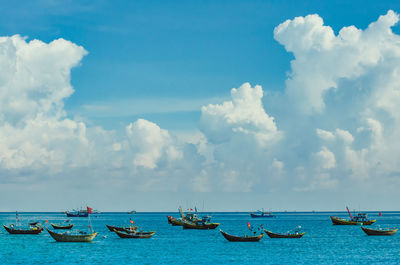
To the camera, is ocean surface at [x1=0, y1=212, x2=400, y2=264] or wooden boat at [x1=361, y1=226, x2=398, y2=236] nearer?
ocean surface at [x1=0, y1=212, x2=400, y2=264]

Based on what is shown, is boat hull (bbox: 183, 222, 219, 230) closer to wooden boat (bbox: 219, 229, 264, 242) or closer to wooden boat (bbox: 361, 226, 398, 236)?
wooden boat (bbox: 361, 226, 398, 236)

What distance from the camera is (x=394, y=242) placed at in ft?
400

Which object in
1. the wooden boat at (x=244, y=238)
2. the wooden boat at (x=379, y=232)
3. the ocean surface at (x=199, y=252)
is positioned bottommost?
the ocean surface at (x=199, y=252)

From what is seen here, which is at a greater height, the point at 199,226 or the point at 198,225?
the point at 198,225

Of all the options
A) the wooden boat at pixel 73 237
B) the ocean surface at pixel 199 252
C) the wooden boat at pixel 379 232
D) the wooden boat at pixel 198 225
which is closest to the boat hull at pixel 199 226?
the wooden boat at pixel 198 225

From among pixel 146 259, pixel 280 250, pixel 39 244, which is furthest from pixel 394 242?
pixel 39 244

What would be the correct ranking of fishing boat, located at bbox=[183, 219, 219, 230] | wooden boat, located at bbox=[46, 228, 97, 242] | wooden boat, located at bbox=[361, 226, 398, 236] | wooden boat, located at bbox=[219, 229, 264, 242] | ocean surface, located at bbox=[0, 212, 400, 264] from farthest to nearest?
fishing boat, located at bbox=[183, 219, 219, 230] < wooden boat, located at bbox=[361, 226, 398, 236] < wooden boat, located at bbox=[219, 229, 264, 242] < wooden boat, located at bbox=[46, 228, 97, 242] < ocean surface, located at bbox=[0, 212, 400, 264]

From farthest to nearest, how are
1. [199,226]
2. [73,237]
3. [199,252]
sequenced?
[199,226]
[73,237]
[199,252]

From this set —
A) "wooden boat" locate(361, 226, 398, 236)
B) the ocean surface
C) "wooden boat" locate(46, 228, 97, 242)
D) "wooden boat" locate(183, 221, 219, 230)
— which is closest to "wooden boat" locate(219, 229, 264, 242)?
the ocean surface

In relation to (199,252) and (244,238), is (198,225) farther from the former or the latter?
(199,252)

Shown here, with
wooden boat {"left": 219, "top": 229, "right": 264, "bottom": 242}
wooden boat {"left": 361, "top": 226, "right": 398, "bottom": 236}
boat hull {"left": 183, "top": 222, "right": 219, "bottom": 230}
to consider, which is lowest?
wooden boat {"left": 219, "top": 229, "right": 264, "bottom": 242}

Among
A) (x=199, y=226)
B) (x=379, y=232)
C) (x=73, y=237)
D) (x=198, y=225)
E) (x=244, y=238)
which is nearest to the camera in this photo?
(x=73, y=237)

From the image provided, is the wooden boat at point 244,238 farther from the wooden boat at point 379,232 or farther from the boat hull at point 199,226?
the boat hull at point 199,226

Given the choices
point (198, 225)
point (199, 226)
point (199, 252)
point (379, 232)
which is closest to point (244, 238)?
point (199, 252)
